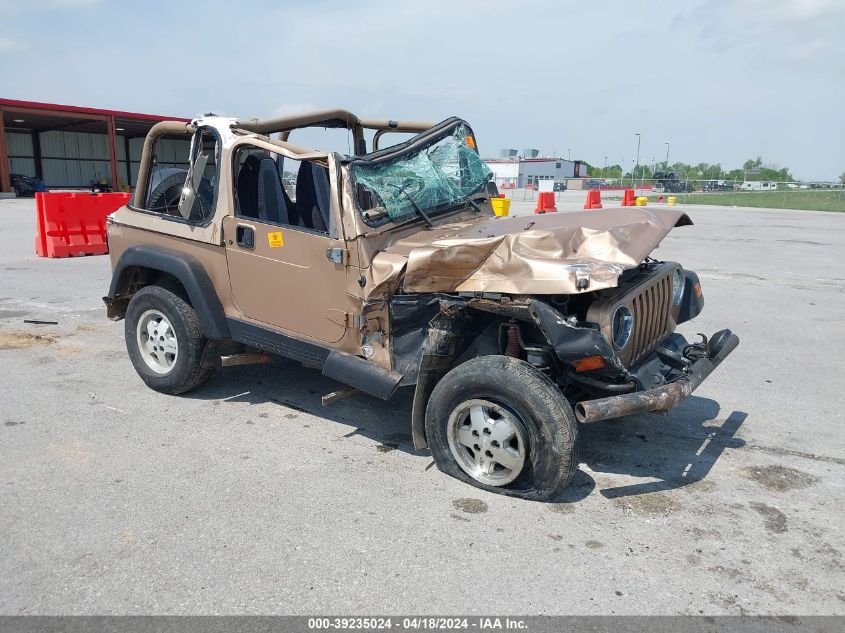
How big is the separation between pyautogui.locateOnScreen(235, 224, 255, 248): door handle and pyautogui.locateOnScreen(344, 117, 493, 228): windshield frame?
89 centimetres

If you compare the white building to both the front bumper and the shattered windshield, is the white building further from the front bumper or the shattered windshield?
the front bumper

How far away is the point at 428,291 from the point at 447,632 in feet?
6.25

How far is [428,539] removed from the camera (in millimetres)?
3404

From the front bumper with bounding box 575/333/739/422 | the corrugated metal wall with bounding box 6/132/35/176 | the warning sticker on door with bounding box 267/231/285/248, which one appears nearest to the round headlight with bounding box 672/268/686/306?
the front bumper with bounding box 575/333/739/422

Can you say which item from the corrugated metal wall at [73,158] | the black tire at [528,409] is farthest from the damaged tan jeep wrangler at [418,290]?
the corrugated metal wall at [73,158]

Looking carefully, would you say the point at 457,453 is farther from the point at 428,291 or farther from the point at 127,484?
the point at 127,484

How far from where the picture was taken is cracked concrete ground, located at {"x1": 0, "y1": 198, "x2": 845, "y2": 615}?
2980 mm

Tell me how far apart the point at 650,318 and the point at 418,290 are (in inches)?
59.3

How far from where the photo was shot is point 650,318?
4266 millimetres

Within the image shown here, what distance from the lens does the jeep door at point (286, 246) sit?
4.34m

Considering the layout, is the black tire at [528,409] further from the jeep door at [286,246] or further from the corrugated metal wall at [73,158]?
the corrugated metal wall at [73,158]

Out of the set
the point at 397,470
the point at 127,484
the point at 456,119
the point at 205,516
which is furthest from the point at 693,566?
the point at 456,119

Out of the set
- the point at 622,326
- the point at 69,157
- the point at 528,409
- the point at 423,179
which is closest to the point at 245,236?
the point at 423,179

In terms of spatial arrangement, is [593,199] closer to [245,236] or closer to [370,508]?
[245,236]
